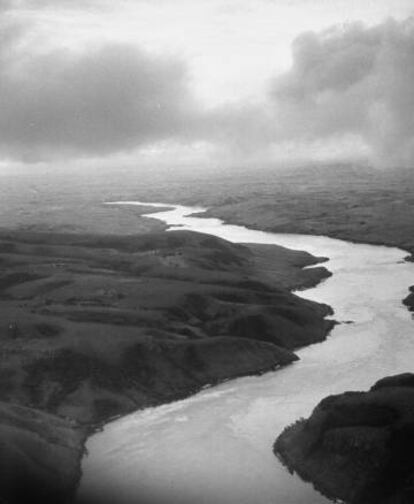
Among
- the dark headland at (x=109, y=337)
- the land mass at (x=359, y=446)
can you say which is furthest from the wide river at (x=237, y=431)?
the dark headland at (x=109, y=337)

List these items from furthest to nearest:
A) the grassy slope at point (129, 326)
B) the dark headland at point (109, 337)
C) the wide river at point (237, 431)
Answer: the grassy slope at point (129, 326), the dark headland at point (109, 337), the wide river at point (237, 431)

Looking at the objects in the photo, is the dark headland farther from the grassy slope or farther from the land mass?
the land mass

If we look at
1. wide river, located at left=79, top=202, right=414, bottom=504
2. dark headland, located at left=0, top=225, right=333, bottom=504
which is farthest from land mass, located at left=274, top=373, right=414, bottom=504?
dark headland, located at left=0, top=225, right=333, bottom=504

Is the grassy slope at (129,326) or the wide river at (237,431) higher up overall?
the grassy slope at (129,326)

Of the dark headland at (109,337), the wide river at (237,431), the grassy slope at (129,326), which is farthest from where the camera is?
the grassy slope at (129,326)

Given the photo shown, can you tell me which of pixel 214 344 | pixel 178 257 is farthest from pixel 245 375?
pixel 178 257

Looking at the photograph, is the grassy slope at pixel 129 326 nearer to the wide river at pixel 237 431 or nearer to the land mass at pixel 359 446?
the wide river at pixel 237 431

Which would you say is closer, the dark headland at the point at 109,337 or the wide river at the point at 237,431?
the wide river at the point at 237,431
